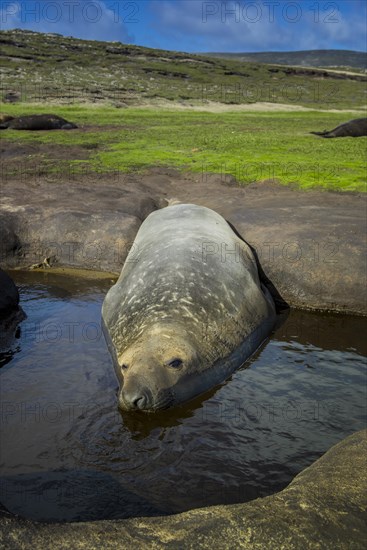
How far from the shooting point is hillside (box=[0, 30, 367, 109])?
166 feet

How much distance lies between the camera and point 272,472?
455 cm

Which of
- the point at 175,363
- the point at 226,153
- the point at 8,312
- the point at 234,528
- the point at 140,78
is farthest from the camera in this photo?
the point at 140,78

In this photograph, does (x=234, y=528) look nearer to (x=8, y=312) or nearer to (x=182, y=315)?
(x=182, y=315)

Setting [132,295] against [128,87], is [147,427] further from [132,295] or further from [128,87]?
[128,87]

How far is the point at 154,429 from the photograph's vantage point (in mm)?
5168

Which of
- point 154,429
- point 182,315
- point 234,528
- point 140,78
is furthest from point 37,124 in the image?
point 140,78

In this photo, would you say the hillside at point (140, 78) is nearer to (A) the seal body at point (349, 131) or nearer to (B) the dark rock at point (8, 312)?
(A) the seal body at point (349, 131)

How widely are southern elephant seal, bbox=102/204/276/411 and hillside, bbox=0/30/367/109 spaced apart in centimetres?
3967

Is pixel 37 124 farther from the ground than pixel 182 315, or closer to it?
farther from the ground

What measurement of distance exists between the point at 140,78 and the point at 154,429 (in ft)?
204

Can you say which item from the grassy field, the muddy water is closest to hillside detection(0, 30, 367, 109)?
the grassy field

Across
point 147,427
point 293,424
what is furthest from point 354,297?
point 147,427

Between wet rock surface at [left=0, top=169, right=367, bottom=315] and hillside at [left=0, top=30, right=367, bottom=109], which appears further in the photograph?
hillside at [left=0, top=30, right=367, bottom=109]

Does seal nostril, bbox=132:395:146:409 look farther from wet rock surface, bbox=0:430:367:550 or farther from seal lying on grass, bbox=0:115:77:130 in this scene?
seal lying on grass, bbox=0:115:77:130
